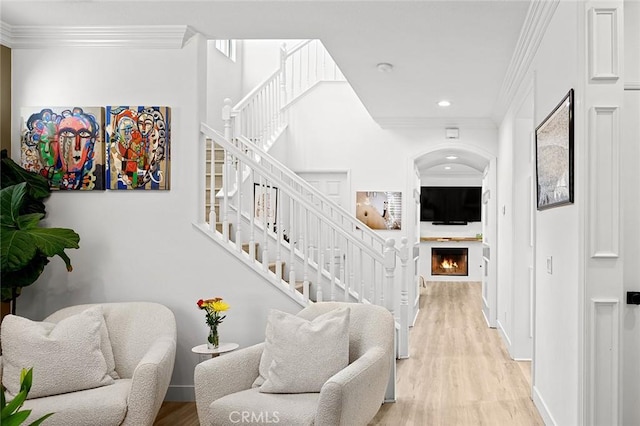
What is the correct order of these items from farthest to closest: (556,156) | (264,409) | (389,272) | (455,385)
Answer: (455,385) → (389,272) → (556,156) → (264,409)

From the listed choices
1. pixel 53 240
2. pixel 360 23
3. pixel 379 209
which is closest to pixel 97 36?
pixel 53 240

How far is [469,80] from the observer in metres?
5.48

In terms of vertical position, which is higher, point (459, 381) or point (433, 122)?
point (433, 122)

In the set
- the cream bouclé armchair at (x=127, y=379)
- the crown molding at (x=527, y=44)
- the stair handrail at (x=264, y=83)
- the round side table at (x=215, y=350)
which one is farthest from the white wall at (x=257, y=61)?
the round side table at (x=215, y=350)

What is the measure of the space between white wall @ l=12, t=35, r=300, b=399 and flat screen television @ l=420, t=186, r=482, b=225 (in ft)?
31.9

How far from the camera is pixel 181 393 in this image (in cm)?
413

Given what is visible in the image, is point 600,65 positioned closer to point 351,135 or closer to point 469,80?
point 469,80

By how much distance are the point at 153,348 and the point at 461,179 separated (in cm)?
1109

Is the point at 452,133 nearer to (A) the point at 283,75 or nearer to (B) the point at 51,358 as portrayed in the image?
(A) the point at 283,75

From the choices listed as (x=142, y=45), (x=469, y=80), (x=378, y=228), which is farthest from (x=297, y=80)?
(x=142, y=45)

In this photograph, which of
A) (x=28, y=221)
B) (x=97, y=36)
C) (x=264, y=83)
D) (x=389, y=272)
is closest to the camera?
(x=28, y=221)

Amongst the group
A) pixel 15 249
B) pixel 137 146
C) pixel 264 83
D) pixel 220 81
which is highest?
pixel 220 81

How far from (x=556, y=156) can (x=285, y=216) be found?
460 centimetres

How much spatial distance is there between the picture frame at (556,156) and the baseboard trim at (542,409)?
1291 millimetres
